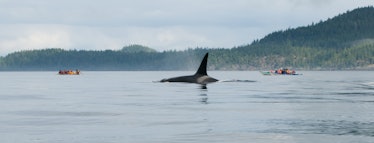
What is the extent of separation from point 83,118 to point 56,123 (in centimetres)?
276

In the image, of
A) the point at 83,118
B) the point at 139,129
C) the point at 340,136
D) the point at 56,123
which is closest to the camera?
the point at 340,136

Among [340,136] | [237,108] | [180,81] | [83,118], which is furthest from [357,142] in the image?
[180,81]

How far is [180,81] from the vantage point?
84875 millimetres

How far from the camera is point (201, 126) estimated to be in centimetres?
2681

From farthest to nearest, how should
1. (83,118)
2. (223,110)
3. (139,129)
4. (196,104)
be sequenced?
(196,104) → (223,110) → (83,118) → (139,129)

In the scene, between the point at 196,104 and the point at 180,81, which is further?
the point at 180,81

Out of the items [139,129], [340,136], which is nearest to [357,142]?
[340,136]

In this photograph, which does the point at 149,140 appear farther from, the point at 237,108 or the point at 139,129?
the point at 237,108

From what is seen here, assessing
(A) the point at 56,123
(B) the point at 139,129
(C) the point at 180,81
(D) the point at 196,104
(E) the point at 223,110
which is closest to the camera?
(B) the point at 139,129

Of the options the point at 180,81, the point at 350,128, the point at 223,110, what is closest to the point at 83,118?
the point at 223,110

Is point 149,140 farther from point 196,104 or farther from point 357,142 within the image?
point 196,104

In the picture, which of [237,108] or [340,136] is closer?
[340,136]

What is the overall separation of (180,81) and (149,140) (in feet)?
206

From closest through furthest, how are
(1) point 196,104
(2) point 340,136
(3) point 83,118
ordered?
(2) point 340,136 → (3) point 83,118 → (1) point 196,104
